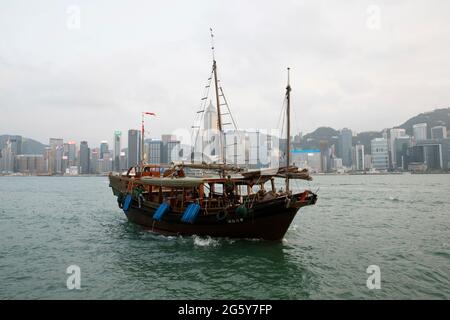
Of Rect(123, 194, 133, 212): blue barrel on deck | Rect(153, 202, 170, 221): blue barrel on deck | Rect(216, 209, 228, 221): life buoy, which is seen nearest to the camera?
Rect(216, 209, 228, 221): life buoy

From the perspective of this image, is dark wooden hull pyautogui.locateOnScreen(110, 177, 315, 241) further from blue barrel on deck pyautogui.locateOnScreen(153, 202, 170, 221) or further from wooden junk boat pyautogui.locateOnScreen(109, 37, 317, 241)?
blue barrel on deck pyautogui.locateOnScreen(153, 202, 170, 221)

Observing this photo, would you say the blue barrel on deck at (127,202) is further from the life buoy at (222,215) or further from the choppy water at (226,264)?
the life buoy at (222,215)

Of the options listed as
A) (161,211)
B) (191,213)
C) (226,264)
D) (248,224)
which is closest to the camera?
(226,264)

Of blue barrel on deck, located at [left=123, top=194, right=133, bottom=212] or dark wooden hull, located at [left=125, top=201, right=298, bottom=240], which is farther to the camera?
blue barrel on deck, located at [left=123, top=194, right=133, bottom=212]

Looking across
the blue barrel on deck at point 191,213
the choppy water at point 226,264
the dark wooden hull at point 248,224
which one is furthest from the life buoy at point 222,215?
the choppy water at point 226,264

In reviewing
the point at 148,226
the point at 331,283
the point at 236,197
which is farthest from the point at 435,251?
the point at 148,226

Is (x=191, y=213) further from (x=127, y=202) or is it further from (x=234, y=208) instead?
(x=127, y=202)

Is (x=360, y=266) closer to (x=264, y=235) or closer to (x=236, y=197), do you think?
(x=264, y=235)

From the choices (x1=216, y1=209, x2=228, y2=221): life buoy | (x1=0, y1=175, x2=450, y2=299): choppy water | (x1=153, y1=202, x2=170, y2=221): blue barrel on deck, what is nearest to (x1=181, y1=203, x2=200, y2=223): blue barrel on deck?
(x1=216, y1=209, x2=228, y2=221): life buoy

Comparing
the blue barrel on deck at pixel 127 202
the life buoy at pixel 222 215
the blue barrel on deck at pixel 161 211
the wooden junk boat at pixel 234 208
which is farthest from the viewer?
the blue barrel on deck at pixel 127 202

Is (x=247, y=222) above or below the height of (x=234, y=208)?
below

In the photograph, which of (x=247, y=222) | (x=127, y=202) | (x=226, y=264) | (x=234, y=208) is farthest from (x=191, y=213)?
(x=127, y=202)

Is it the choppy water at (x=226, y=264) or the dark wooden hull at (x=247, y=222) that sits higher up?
the dark wooden hull at (x=247, y=222)

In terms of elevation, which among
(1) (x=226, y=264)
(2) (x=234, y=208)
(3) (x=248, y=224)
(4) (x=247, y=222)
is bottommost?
(1) (x=226, y=264)
